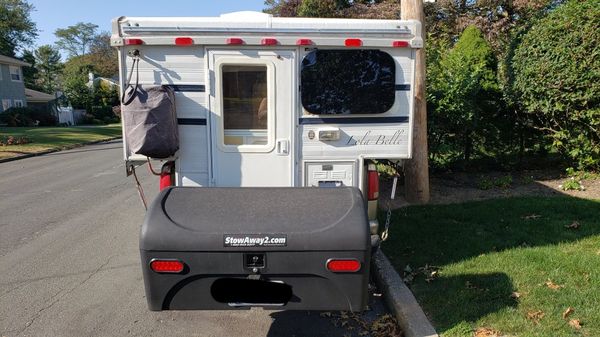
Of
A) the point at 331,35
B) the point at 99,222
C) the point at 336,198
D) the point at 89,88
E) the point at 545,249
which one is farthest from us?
the point at 89,88

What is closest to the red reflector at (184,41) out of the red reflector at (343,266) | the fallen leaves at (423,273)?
the red reflector at (343,266)

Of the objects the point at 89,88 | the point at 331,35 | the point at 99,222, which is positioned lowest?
the point at 99,222

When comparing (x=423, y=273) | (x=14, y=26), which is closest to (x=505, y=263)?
(x=423, y=273)

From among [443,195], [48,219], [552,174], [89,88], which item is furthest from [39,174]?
[89,88]

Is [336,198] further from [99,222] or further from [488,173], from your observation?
[488,173]

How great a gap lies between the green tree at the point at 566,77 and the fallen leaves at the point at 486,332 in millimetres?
5130

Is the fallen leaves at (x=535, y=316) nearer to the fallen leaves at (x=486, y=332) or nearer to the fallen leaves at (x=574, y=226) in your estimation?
the fallen leaves at (x=486, y=332)

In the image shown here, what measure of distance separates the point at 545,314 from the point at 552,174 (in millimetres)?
5715

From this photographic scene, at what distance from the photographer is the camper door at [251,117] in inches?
163

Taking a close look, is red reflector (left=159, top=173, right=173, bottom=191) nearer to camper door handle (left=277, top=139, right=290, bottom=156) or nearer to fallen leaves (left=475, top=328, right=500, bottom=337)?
camper door handle (left=277, top=139, right=290, bottom=156)

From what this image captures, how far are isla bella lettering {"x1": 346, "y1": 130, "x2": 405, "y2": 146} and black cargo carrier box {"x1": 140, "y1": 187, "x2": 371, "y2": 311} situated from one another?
114 centimetres

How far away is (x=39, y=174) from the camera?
12867 mm

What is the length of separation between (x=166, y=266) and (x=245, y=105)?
1.81 metres

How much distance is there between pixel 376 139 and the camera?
4.35 meters
